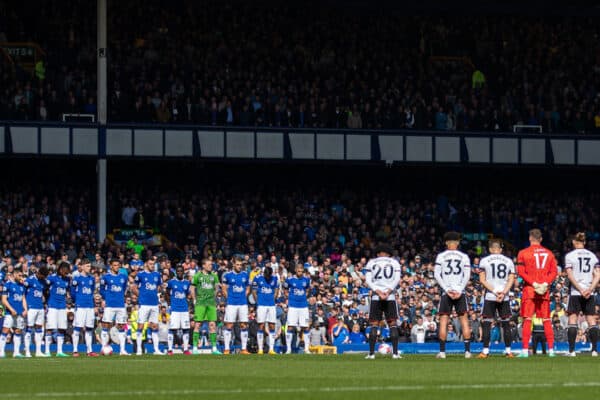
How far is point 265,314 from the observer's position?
29.3 metres

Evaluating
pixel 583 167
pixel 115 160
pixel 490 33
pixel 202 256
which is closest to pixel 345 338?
pixel 202 256

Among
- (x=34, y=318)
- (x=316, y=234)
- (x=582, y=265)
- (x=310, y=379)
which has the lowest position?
(x=310, y=379)

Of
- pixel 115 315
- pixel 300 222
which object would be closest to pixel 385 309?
pixel 115 315

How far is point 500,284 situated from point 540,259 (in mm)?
961

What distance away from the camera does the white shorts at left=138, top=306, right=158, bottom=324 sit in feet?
→ 92.3

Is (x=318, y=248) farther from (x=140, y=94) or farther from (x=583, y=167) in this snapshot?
(x=583, y=167)

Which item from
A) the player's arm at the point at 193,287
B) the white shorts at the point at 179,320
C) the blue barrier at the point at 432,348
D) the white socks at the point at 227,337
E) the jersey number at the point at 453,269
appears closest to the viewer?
the jersey number at the point at 453,269

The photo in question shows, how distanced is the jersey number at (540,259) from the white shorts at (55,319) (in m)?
10.3

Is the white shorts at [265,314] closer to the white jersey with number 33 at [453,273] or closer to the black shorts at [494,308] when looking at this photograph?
the black shorts at [494,308]

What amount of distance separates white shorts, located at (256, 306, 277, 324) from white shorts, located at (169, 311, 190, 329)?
62.9 inches

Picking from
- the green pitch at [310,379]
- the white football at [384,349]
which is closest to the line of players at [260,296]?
the green pitch at [310,379]

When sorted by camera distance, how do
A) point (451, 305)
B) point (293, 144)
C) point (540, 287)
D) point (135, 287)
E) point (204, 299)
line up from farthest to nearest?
point (293, 144) < point (135, 287) < point (204, 299) < point (451, 305) < point (540, 287)

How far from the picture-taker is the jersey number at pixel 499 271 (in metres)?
22.1

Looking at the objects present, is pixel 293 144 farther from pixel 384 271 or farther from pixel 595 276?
pixel 595 276
